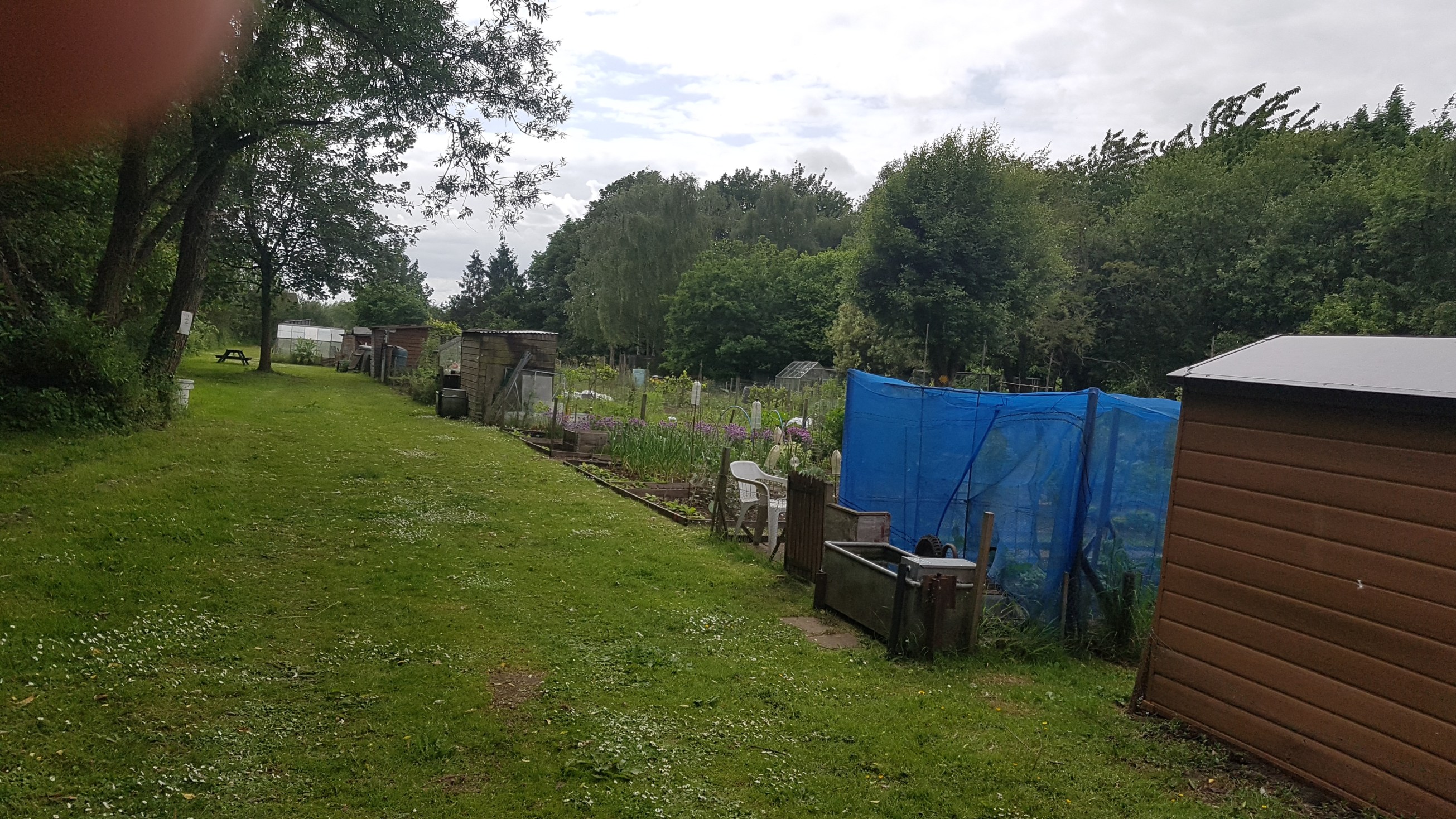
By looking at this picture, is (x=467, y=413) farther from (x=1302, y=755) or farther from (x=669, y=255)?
(x=669, y=255)

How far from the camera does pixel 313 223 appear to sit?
3072cm

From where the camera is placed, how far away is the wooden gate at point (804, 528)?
24.0ft

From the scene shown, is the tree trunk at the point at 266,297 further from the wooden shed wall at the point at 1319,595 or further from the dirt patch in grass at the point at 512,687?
the wooden shed wall at the point at 1319,595

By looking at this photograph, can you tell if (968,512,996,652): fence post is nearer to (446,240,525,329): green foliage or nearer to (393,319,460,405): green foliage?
(393,319,460,405): green foliage

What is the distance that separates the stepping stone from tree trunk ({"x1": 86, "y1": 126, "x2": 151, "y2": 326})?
35.9 feet

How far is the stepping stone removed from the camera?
5926mm

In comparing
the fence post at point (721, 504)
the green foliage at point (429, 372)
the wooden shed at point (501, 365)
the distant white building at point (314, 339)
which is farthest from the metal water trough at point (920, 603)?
the distant white building at point (314, 339)

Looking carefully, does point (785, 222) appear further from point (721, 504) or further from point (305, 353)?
point (721, 504)

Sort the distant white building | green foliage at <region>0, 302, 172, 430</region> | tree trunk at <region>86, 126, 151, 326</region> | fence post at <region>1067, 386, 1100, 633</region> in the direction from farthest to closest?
the distant white building < tree trunk at <region>86, 126, 151, 326</region> < green foliage at <region>0, 302, 172, 430</region> < fence post at <region>1067, 386, 1100, 633</region>

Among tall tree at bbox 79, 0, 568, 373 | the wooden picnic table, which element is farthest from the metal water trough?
the wooden picnic table

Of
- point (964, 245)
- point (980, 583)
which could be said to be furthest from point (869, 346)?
point (980, 583)

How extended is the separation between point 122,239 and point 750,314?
31.1 m

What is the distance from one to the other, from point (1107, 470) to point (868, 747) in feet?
10.6

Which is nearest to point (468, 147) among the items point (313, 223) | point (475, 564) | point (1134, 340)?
point (475, 564)
